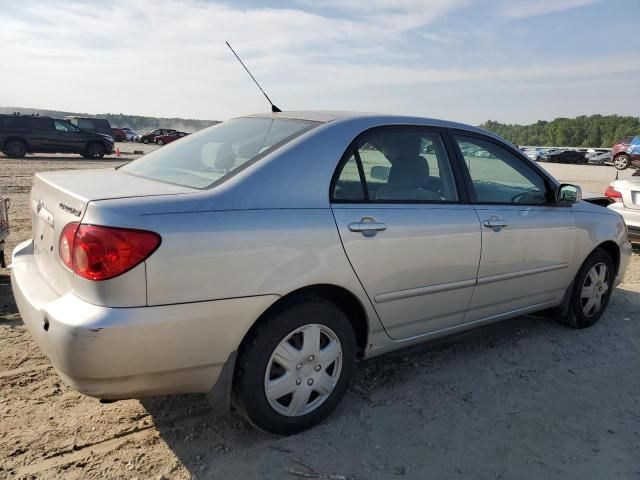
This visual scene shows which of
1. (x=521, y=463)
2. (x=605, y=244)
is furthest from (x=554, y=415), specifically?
(x=605, y=244)

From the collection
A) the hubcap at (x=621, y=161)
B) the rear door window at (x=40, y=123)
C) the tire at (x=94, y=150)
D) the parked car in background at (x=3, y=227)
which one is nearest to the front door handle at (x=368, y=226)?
the parked car in background at (x=3, y=227)

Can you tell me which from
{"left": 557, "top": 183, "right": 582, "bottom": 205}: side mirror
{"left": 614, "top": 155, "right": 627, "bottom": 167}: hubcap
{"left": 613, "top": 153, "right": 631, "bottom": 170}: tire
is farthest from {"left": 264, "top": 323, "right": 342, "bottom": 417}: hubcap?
{"left": 614, "top": 155, "right": 627, "bottom": 167}: hubcap

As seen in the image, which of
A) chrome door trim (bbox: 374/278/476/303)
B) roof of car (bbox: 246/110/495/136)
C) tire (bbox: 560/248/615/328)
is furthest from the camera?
tire (bbox: 560/248/615/328)

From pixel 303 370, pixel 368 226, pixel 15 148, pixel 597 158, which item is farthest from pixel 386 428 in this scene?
pixel 597 158

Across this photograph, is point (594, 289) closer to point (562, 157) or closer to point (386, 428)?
point (386, 428)

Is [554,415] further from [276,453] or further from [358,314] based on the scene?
[276,453]

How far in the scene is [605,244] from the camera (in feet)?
14.6

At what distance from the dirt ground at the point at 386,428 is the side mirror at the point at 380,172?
4.10 feet

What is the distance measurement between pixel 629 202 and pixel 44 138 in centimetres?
1993

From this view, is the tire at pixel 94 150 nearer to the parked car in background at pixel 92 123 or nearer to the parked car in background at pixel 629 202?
the parked car in background at pixel 92 123

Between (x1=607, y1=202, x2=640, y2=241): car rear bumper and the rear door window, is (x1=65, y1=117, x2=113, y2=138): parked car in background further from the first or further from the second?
(x1=607, y1=202, x2=640, y2=241): car rear bumper

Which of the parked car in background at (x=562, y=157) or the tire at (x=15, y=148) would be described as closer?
the tire at (x=15, y=148)

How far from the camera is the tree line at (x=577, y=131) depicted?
4120 inches

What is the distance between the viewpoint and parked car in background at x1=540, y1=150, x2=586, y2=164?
55250 mm
